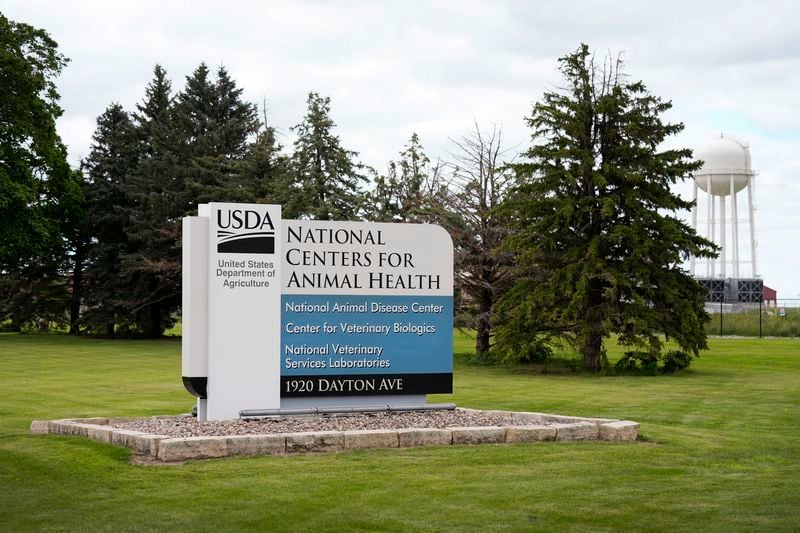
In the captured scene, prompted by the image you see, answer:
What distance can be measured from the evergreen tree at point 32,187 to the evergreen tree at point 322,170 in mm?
11513

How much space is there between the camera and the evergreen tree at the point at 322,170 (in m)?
45.8

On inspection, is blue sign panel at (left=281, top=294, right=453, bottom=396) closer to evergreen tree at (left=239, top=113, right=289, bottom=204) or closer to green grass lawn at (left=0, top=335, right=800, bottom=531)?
green grass lawn at (left=0, top=335, right=800, bottom=531)

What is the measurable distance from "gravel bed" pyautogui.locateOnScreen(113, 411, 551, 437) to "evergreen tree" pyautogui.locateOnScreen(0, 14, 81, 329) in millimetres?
33369

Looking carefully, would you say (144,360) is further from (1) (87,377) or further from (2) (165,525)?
(2) (165,525)

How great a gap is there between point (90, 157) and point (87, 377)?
34542 millimetres

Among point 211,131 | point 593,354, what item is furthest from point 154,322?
point 593,354

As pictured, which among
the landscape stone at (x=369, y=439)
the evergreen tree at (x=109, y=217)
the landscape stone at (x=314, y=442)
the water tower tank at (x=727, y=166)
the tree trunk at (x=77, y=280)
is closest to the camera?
the landscape stone at (x=314, y=442)

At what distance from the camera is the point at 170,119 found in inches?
2228

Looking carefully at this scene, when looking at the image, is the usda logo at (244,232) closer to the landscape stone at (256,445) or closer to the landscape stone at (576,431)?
the landscape stone at (256,445)

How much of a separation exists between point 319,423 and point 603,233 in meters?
18.5

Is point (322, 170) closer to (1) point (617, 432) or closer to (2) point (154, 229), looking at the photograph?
(2) point (154, 229)

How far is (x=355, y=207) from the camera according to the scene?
45.8 metres

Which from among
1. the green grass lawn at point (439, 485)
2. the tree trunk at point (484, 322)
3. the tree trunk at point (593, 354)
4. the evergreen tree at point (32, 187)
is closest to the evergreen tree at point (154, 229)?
the evergreen tree at point (32, 187)

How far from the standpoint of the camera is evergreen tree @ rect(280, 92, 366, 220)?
45.8m
